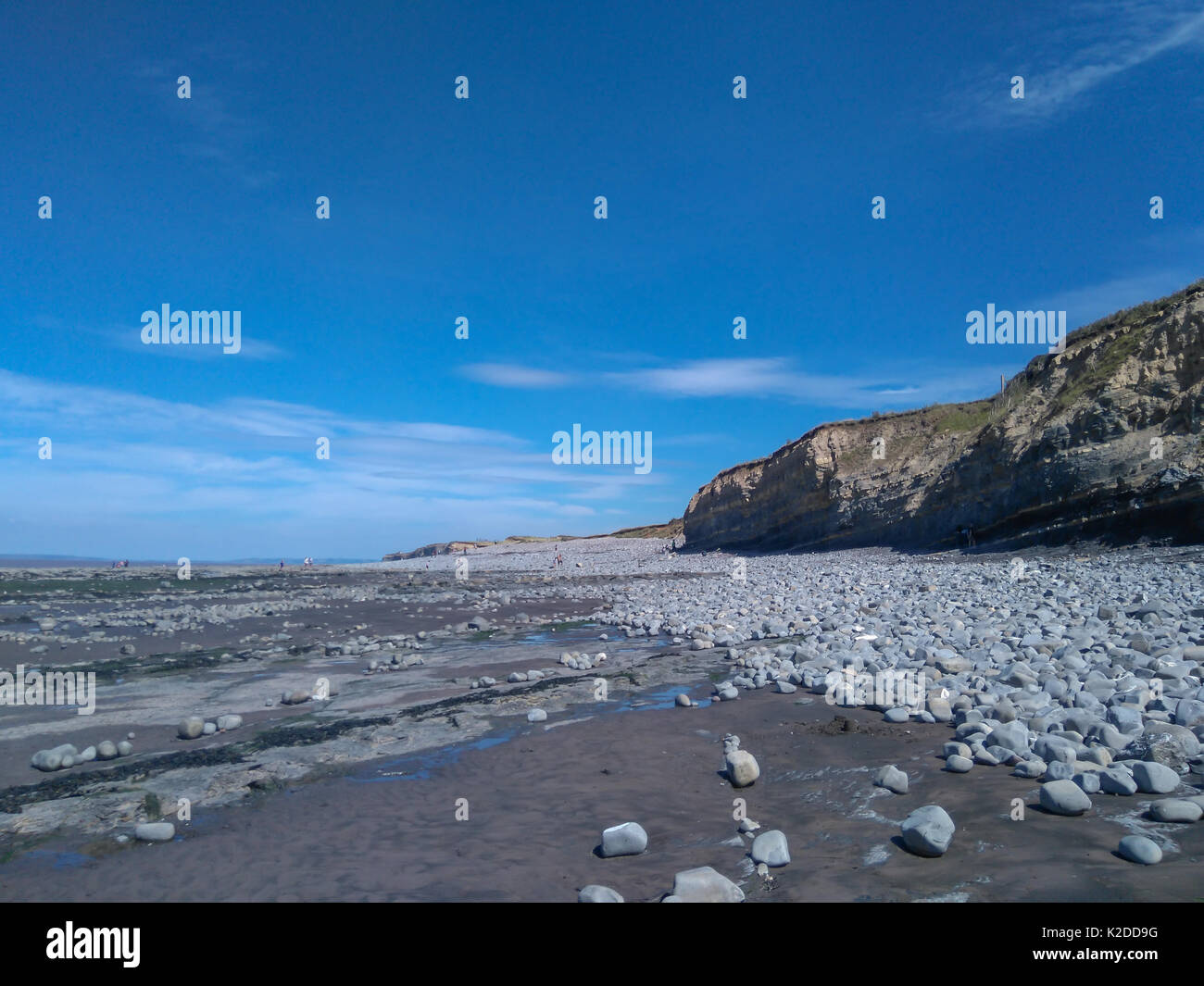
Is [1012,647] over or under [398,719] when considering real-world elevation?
over

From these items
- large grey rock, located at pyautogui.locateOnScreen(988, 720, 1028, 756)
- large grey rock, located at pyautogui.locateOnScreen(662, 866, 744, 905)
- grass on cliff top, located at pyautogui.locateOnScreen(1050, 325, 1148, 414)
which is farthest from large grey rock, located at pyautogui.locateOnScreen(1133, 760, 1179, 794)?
grass on cliff top, located at pyautogui.locateOnScreen(1050, 325, 1148, 414)

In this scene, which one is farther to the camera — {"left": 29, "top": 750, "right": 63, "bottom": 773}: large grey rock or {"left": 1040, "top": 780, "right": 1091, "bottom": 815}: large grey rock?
{"left": 29, "top": 750, "right": 63, "bottom": 773}: large grey rock

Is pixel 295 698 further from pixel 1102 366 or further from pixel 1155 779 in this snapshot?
pixel 1102 366

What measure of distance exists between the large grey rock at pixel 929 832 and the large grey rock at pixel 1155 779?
1.18 m

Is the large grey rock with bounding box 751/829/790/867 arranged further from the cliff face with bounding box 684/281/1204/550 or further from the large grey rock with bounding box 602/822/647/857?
the cliff face with bounding box 684/281/1204/550

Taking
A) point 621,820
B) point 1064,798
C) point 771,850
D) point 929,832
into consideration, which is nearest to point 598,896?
point 771,850

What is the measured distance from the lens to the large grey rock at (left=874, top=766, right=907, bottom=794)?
4367 mm

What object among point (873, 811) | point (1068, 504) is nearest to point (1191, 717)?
point (873, 811)

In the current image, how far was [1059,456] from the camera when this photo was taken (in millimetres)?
19797

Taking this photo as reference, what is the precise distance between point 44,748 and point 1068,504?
21763 millimetres

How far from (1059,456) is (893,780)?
19.2 m

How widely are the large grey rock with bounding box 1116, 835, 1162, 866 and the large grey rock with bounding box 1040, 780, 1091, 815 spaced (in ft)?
1.65

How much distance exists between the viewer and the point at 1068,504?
1884 centimetres
